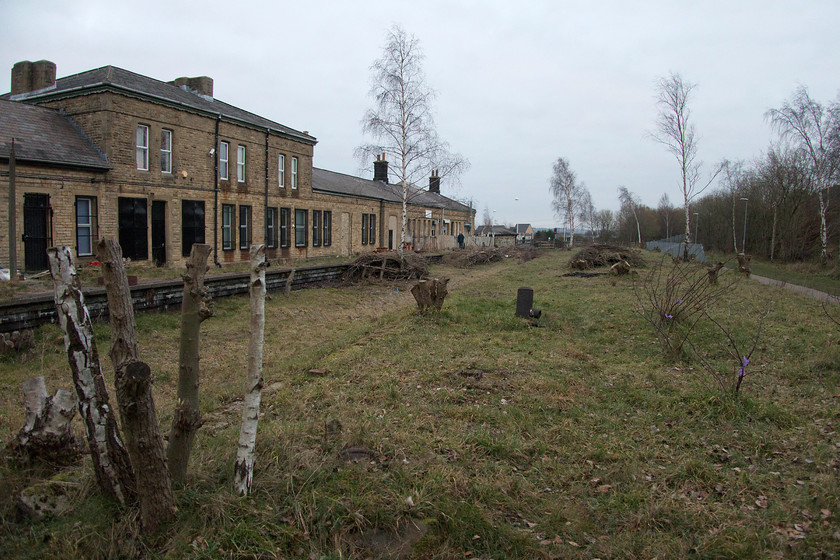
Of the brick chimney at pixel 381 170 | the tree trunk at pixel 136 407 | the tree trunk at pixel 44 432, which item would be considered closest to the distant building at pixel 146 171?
the tree trunk at pixel 44 432

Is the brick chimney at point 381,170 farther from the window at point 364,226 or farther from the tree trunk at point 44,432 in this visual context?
the tree trunk at point 44,432

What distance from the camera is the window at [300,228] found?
2897cm

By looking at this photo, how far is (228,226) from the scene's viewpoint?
24.1m

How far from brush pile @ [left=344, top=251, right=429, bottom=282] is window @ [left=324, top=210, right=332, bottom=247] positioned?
30.7 feet

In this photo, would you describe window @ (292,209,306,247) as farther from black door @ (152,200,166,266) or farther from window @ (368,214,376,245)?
black door @ (152,200,166,266)

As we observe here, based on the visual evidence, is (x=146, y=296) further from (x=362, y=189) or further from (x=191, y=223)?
(x=362, y=189)

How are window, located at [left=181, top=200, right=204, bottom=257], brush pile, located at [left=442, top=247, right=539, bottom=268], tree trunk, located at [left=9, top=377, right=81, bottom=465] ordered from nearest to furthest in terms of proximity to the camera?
tree trunk, located at [left=9, top=377, right=81, bottom=465], window, located at [left=181, top=200, right=204, bottom=257], brush pile, located at [left=442, top=247, right=539, bottom=268]

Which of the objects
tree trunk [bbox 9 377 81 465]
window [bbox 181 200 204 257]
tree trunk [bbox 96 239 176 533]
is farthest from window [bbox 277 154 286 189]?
tree trunk [bbox 96 239 176 533]

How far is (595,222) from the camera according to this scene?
3322 inches

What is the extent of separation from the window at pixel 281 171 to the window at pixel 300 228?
6.40ft

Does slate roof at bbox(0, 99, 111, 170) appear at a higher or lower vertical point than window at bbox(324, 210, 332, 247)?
higher

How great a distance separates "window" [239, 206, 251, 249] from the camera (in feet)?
81.5

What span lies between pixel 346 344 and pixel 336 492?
→ 606 cm

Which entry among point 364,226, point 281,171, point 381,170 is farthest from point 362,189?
point 281,171
